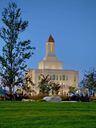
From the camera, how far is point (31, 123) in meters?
10.9

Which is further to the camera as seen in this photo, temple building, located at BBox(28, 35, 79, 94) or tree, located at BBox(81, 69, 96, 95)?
temple building, located at BBox(28, 35, 79, 94)

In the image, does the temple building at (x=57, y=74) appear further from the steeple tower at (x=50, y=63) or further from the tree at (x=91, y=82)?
the tree at (x=91, y=82)

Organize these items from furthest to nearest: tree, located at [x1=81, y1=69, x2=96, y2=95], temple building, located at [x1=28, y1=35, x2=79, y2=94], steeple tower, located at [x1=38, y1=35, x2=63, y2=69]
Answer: steeple tower, located at [x1=38, y1=35, x2=63, y2=69], temple building, located at [x1=28, y1=35, x2=79, y2=94], tree, located at [x1=81, y1=69, x2=96, y2=95]

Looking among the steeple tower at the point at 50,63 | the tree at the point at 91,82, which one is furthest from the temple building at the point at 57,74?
the tree at the point at 91,82

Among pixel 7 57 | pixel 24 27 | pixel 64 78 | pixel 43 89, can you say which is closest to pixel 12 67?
pixel 7 57

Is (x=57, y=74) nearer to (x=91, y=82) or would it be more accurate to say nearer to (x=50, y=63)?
(x=50, y=63)

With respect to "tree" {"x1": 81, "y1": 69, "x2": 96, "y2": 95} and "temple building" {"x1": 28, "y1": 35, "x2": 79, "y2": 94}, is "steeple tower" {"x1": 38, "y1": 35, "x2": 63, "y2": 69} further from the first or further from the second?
"tree" {"x1": 81, "y1": 69, "x2": 96, "y2": 95}

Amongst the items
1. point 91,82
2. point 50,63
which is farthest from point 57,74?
point 91,82

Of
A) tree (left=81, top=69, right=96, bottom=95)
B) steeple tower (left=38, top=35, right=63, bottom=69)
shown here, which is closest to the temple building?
steeple tower (left=38, top=35, right=63, bottom=69)

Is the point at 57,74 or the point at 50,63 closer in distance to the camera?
the point at 57,74

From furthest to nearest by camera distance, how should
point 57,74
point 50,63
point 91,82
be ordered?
1. point 50,63
2. point 57,74
3. point 91,82

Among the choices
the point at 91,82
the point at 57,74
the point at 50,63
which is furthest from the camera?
the point at 50,63

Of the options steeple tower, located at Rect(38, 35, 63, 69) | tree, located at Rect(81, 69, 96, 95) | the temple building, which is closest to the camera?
tree, located at Rect(81, 69, 96, 95)

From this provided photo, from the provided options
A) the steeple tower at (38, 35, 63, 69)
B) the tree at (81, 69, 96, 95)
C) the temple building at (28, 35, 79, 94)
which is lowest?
the tree at (81, 69, 96, 95)
